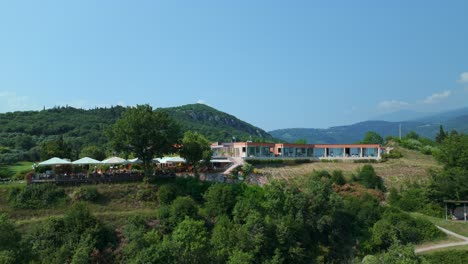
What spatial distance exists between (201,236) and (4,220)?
10942 mm

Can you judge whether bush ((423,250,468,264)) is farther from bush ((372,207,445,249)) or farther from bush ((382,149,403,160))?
bush ((382,149,403,160))

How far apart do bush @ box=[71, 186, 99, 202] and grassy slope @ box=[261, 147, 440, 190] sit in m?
19.0

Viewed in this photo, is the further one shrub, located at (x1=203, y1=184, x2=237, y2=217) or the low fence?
the low fence

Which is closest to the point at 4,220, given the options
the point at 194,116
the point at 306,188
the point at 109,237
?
the point at 109,237

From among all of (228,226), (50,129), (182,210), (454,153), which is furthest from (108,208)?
(50,129)

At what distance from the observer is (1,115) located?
328ft

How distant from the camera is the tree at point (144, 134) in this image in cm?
3566

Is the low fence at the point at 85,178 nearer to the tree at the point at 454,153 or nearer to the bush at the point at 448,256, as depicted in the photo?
the bush at the point at 448,256

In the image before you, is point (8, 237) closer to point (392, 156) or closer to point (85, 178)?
point (85, 178)

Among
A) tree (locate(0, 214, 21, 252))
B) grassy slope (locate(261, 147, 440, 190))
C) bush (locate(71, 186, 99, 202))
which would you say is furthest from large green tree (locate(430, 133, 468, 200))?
tree (locate(0, 214, 21, 252))

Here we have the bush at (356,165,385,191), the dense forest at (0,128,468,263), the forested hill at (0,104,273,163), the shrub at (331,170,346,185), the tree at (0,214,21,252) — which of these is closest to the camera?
the tree at (0,214,21,252)

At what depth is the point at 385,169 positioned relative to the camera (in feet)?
162

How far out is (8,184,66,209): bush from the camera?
30.5 meters

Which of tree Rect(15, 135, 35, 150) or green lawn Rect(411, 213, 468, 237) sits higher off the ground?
tree Rect(15, 135, 35, 150)
